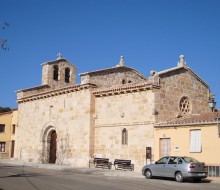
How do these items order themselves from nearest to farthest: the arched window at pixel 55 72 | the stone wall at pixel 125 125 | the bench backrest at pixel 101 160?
the stone wall at pixel 125 125 → the bench backrest at pixel 101 160 → the arched window at pixel 55 72

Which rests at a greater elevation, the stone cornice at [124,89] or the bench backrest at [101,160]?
the stone cornice at [124,89]

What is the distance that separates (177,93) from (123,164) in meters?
6.38

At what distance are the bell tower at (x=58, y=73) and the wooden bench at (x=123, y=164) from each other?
12.4 m

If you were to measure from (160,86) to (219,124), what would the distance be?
5.62m

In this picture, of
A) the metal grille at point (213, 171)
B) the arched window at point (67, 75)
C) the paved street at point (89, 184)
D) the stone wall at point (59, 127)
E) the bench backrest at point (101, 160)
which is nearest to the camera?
the paved street at point (89, 184)

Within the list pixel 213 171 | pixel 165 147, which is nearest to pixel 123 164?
pixel 165 147

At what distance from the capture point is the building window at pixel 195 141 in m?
20.2

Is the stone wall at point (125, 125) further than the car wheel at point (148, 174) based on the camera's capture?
Yes

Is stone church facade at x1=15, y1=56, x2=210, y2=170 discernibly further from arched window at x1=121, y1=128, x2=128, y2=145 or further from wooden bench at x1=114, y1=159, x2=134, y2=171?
wooden bench at x1=114, y1=159, x2=134, y2=171

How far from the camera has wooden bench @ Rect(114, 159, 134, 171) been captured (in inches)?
930

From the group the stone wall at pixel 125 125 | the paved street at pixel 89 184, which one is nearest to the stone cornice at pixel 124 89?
the stone wall at pixel 125 125

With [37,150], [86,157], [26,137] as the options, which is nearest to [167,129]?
[86,157]

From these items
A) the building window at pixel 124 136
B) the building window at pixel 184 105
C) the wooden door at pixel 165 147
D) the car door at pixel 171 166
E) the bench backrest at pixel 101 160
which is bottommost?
the bench backrest at pixel 101 160

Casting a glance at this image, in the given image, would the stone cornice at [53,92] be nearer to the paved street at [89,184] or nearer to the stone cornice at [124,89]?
the stone cornice at [124,89]
